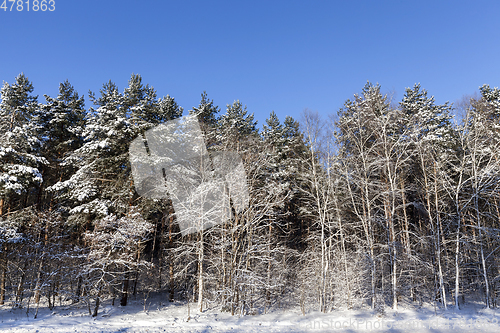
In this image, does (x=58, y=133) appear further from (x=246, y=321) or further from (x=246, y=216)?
(x=246, y=321)

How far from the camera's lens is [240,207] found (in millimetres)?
14000

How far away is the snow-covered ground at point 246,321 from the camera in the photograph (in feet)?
32.9

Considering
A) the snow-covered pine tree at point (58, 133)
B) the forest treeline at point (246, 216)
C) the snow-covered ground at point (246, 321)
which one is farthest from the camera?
the snow-covered pine tree at point (58, 133)

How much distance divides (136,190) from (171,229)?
3.32 metres

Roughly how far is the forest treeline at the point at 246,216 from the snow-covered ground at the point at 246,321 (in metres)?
0.79

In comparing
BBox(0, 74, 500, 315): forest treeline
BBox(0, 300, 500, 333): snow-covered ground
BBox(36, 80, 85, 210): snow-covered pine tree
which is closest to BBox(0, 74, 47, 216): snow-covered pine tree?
BBox(0, 74, 500, 315): forest treeline

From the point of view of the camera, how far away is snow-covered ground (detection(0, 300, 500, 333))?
1003cm

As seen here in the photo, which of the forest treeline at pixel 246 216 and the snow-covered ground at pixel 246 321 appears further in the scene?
the forest treeline at pixel 246 216

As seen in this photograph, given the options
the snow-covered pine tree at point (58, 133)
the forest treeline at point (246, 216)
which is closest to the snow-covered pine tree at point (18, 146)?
the forest treeline at point (246, 216)

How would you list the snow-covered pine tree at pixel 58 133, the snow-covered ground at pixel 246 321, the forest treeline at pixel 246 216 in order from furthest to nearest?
the snow-covered pine tree at pixel 58 133 < the forest treeline at pixel 246 216 < the snow-covered ground at pixel 246 321

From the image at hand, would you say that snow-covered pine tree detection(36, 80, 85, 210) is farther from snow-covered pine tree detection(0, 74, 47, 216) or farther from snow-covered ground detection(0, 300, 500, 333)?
snow-covered ground detection(0, 300, 500, 333)

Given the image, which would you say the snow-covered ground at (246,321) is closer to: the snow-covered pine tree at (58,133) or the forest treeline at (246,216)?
the forest treeline at (246,216)

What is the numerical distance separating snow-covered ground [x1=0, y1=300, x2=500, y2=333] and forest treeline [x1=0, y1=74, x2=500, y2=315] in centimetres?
79

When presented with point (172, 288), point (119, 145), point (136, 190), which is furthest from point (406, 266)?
point (119, 145)
